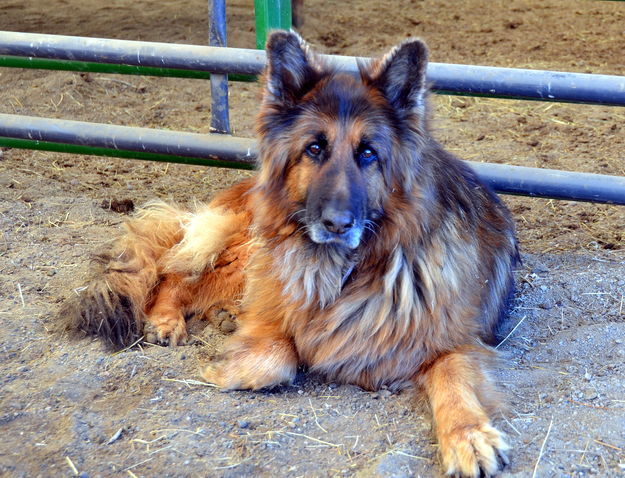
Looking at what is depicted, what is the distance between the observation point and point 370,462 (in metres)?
3.23

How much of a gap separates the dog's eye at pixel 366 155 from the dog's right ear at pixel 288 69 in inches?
17.7

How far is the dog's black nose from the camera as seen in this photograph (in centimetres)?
353

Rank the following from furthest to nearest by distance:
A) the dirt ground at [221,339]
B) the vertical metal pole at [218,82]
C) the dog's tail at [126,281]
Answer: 1. the vertical metal pole at [218,82]
2. the dog's tail at [126,281]
3. the dirt ground at [221,339]

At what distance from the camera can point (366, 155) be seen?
3.75m

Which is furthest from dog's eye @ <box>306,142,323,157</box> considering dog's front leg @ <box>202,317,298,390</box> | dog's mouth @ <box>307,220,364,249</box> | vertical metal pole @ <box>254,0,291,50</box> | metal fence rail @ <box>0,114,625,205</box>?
vertical metal pole @ <box>254,0,291,50</box>

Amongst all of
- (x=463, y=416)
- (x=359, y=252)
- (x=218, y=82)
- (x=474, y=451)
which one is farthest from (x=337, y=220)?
(x=218, y=82)

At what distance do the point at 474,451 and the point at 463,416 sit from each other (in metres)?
0.24

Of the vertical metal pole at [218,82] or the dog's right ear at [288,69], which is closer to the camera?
the dog's right ear at [288,69]

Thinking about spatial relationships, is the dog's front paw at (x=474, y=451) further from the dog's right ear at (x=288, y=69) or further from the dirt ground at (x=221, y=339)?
the dog's right ear at (x=288, y=69)

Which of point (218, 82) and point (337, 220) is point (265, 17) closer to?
point (218, 82)

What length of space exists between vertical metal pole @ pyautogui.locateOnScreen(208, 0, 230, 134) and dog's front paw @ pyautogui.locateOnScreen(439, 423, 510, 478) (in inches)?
128

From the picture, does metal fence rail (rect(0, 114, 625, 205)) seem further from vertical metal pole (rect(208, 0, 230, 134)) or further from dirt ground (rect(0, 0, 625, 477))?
dirt ground (rect(0, 0, 625, 477))

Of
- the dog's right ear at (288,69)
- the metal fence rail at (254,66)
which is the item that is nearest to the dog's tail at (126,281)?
the metal fence rail at (254,66)

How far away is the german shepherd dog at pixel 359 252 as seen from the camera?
12.1 feet
